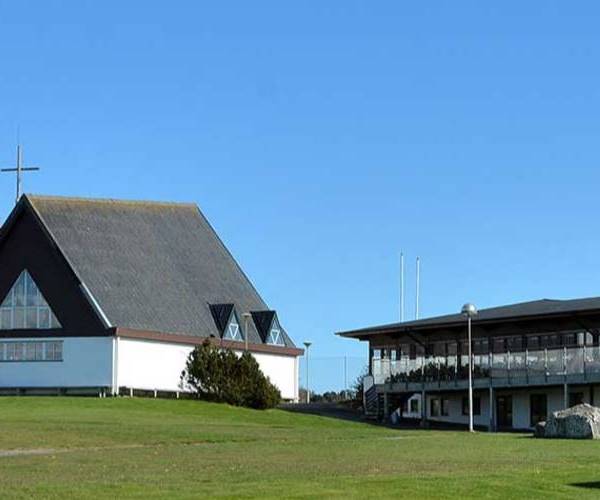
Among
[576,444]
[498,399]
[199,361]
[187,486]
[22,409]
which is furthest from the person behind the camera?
[199,361]

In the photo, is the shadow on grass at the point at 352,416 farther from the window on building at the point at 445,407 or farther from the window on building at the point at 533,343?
the window on building at the point at 533,343

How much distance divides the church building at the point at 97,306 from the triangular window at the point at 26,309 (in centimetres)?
5

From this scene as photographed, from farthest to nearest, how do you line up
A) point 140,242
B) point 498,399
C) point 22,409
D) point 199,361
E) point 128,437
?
point 140,242
point 199,361
point 498,399
point 22,409
point 128,437

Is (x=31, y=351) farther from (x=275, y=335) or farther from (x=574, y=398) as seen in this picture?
(x=574, y=398)

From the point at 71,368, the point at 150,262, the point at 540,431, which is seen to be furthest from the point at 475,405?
the point at 540,431

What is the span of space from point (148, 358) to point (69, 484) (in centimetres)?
4884

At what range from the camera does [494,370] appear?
187 ft

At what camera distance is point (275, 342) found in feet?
255

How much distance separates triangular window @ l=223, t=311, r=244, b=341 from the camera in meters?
74.5

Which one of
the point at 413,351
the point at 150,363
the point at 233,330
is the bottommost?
the point at 150,363

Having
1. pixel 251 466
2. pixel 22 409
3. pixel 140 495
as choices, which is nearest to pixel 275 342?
pixel 22 409

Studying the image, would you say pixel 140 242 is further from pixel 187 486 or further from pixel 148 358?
pixel 187 486

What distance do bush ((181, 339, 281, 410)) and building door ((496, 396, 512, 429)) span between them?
37.4ft

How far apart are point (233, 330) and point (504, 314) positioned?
19535 mm
